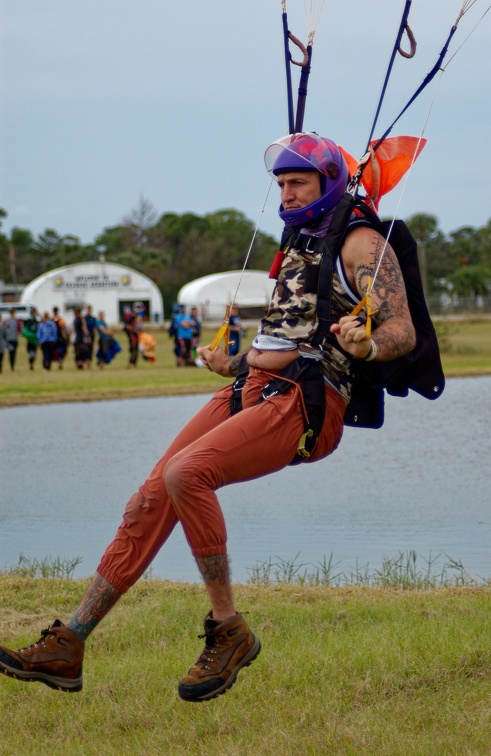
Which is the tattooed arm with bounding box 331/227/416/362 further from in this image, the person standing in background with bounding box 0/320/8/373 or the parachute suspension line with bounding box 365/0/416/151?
the person standing in background with bounding box 0/320/8/373

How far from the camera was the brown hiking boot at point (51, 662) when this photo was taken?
13.1 feet

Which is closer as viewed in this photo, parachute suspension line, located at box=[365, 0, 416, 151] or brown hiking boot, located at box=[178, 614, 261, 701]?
brown hiking boot, located at box=[178, 614, 261, 701]

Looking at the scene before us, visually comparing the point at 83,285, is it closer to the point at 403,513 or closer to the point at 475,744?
the point at 403,513

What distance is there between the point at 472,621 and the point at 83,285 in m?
73.5

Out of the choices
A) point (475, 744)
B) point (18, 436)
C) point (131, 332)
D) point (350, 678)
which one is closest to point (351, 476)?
point (18, 436)

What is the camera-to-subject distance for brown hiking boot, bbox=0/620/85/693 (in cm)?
400

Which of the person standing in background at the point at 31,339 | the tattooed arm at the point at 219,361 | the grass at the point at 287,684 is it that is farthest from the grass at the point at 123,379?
the tattooed arm at the point at 219,361

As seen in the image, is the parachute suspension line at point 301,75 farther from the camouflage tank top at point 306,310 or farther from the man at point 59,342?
the man at point 59,342

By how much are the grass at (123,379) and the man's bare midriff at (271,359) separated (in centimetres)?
1519

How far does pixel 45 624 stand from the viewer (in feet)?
17.9

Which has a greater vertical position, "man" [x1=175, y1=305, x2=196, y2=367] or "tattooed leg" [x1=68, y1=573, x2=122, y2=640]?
"tattooed leg" [x1=68, y1=573, x2=122, y2=640]

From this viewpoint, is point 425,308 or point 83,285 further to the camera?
point 83,285

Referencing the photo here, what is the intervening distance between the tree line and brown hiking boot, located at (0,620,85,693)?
3096 inches

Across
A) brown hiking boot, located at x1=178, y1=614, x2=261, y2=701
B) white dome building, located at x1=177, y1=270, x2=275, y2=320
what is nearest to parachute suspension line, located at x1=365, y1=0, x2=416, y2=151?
brown hiking boot, located at x1=178, y1=614, x2=261, y2=701
